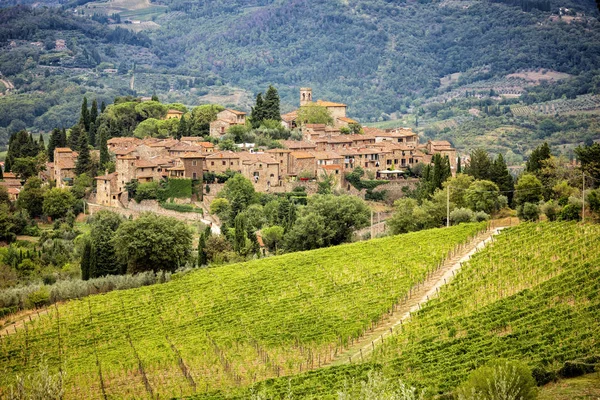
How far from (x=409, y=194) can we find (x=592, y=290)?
34986mm

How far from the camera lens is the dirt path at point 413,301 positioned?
32750 mm

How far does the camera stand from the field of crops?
32719 millimetres

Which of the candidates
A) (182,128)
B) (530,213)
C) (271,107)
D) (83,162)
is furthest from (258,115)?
(530,213)

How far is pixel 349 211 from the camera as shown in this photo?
55500 millimetres

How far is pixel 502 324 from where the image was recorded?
103 feet

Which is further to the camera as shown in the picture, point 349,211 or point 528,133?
point 528,133

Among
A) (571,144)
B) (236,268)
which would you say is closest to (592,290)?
(236,268)

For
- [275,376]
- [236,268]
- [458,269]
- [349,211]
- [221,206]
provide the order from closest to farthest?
[275,376] < [458,269] < [236,268] < [349,211] < [221,206]

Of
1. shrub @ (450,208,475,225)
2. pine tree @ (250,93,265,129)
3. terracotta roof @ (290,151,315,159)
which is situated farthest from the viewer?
pine tree @ (250,93,265,129)

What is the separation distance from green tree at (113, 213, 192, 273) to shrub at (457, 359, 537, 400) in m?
28.1

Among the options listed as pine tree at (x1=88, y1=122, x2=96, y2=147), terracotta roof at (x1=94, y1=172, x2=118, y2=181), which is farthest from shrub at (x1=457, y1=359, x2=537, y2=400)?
pine tree at (x1=88, y1=122, x2=96, y2=147)

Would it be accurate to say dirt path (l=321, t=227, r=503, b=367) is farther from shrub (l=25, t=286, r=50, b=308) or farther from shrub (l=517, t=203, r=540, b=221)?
shrub (l=25, t=286, r=50, b=308)

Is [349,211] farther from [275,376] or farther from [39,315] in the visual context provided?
[275,376]

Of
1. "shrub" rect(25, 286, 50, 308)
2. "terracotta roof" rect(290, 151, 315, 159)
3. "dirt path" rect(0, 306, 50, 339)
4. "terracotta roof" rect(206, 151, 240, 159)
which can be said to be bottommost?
"dirt path" rect(0, 306, 50, 339)
